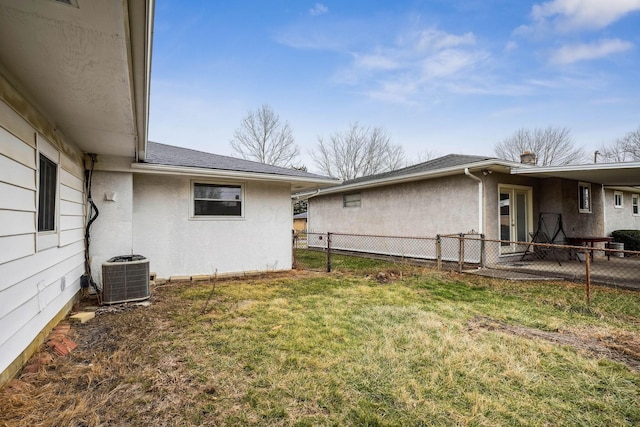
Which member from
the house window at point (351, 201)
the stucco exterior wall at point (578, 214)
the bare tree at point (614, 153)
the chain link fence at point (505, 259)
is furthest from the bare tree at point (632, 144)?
the house window at point (351, 201)

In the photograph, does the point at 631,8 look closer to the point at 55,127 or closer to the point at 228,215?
the point at 228,215

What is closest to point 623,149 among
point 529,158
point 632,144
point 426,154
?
point 632,144

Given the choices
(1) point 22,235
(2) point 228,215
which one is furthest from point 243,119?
(1) point 22,235

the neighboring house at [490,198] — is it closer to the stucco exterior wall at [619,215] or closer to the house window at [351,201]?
the house window at [351,201]

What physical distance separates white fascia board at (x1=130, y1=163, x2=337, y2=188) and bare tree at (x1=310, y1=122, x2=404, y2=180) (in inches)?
796

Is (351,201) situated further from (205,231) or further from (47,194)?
(47,194)

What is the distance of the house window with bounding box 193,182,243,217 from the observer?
671 cm

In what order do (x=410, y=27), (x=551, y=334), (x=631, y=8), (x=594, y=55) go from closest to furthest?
(x=551, y=334), (x=631, y=8), (x=410, y=27), (x=594, y=55)

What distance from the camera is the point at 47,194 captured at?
3.55 meters

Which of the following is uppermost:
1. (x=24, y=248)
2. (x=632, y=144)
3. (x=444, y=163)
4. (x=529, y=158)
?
(x=632, y=144)

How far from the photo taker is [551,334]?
3.43 metres

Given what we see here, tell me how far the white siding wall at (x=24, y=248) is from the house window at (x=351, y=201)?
9.18 m

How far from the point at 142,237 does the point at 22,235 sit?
12.1 ft

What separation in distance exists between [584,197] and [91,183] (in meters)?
13.1
